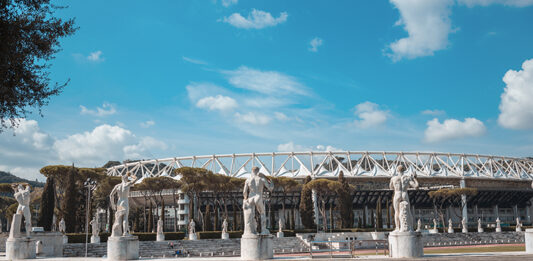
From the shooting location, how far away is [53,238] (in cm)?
2594

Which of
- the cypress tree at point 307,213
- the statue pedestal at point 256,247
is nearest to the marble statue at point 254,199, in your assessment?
the statue pedestal at point 256,247

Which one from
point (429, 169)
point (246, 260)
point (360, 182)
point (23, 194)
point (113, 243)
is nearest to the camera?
point (246, 260)

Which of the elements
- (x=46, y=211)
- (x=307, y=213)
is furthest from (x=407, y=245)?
(x=307, y=213)

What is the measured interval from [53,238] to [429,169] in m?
91.9

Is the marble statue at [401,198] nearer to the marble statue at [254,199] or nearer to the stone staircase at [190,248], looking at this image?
the marble statue at [254,199]

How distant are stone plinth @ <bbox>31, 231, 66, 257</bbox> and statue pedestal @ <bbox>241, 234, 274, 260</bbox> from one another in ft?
50.4

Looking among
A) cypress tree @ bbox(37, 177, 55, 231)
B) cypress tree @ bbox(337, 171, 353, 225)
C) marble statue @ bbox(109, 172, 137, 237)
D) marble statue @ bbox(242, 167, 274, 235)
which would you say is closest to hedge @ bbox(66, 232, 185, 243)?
cypress tree @ bbox(37, 177, 55, 231)

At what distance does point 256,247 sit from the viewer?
16.0 metres

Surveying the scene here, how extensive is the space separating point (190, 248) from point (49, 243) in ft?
51.1

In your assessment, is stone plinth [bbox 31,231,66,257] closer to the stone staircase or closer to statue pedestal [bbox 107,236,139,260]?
the stone staircase

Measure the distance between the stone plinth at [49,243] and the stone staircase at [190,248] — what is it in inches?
263

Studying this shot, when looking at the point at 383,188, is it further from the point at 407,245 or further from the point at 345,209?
the point at 407,245

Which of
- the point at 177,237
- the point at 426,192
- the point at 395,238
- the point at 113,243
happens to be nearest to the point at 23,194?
the point at 113,243

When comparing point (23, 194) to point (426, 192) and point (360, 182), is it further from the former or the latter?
point (426, 192)
